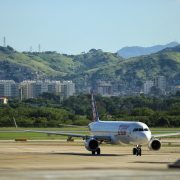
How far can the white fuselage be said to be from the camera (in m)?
72.2

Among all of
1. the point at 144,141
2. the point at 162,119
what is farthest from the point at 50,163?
the point at 162,119

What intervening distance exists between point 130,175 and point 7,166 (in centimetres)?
1534

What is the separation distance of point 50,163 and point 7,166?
4.69 meters

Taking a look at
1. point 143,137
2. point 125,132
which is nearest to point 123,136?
point 125,132

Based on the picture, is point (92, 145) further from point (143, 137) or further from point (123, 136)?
point (143, 137)

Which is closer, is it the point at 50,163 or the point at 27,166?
the point at 27,166

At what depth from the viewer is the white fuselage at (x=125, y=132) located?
72.2 meters

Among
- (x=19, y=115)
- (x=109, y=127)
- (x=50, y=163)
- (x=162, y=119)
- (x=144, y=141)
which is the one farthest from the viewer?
(x=19, y=115)

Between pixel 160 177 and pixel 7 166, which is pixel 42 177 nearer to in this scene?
pixel 160 177

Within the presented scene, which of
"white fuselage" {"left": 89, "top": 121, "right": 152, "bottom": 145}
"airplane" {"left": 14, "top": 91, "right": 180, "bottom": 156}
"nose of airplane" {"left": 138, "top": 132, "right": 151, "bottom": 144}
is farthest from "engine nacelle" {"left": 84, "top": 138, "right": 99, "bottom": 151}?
"nose of airplane" {"left": 138, "top": 132, "right": 151, "bottom": 144}

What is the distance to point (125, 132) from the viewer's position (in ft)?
242

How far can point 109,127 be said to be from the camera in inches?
3041

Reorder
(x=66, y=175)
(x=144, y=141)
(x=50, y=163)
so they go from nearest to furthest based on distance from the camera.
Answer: (x=66, y=175)
(x=50, y=163)
(x=144, y=141)

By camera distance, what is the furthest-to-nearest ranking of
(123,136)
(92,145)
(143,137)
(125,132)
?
(92,145)
(123,136)
(125,132)
(143,137)
